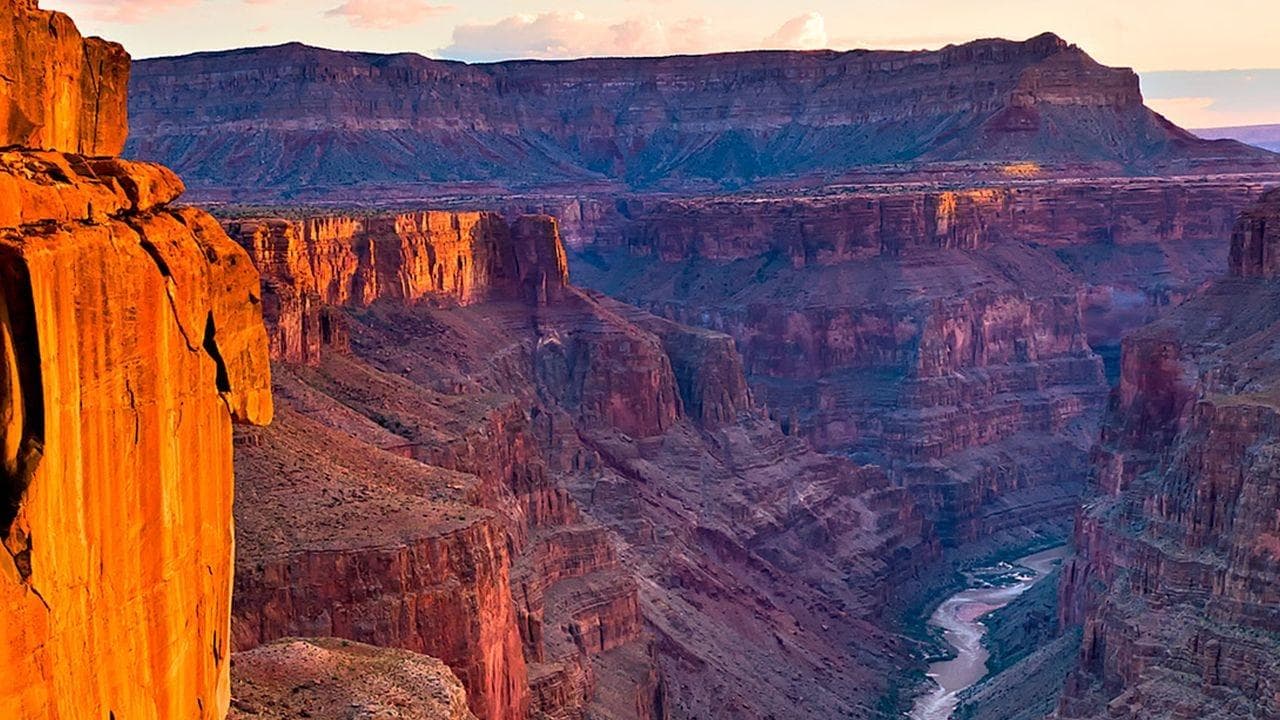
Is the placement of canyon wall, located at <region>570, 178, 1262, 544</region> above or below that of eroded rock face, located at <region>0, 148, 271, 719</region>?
below

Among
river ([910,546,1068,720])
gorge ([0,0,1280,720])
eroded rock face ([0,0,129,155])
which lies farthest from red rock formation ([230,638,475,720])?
river ([910,546,1068,720])

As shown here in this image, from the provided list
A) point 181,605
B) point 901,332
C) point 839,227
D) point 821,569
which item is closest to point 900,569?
point 821,569

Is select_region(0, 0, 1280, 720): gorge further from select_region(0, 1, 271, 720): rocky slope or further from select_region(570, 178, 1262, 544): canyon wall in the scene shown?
select_region(570, 178, 1262, 544): canyon wall

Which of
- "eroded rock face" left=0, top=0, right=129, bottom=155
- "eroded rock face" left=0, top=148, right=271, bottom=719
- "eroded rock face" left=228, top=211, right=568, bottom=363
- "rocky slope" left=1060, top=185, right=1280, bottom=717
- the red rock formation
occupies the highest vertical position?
"eroded rock face" left=0, top=0, right=129, bottom=155

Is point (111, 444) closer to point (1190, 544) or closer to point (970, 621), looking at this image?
point (1190, 544)

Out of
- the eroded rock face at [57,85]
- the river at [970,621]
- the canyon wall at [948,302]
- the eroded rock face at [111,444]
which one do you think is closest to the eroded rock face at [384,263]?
the canyon wall at [948,302]

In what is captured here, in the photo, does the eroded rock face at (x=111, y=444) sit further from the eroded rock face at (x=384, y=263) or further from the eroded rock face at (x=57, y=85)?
the eroded rock face at (x=384, y=263)

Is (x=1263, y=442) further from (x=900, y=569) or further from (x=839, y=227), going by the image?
(x=839, y=227)
